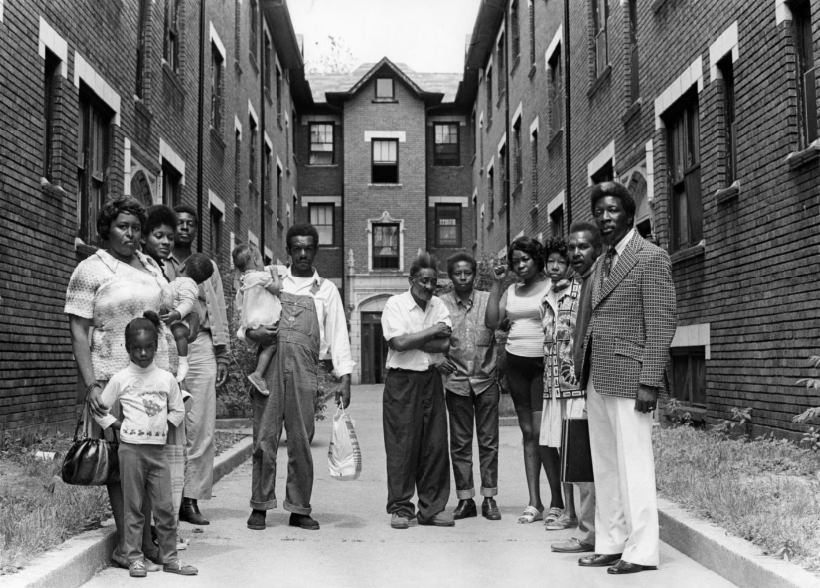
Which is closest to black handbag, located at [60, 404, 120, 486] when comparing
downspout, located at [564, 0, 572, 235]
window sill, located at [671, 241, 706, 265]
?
window sill, located at [671, 241, 706, 265]

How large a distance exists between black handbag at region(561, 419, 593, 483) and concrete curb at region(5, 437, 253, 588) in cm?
277

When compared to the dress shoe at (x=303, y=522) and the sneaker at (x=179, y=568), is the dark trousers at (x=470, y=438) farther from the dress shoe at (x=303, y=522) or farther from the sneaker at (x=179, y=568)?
the sneaker at (x=179, y=568)

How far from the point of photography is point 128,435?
17.7ft

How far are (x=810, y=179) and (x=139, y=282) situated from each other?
6.22 metres

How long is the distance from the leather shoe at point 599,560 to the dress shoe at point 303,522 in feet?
6.92

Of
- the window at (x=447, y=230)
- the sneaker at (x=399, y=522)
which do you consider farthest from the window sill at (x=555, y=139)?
the window at (x=447, y=230)

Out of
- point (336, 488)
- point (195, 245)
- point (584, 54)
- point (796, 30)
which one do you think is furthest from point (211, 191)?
point (796, 30)

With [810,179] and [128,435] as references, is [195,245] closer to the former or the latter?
[810,179]

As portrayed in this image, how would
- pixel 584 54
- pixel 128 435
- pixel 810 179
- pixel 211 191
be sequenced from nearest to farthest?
1. pixel 128 435
2. pixel 810 179
3. pixel 584 54
4. pixel 211 191

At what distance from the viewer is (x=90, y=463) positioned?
17.2 feet

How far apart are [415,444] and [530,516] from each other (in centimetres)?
100

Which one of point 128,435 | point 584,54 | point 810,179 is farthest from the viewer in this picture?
point 584,54

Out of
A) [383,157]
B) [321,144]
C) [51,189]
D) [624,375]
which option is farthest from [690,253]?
[321,144]

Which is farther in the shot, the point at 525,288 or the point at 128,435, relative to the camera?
the point at 525,288
